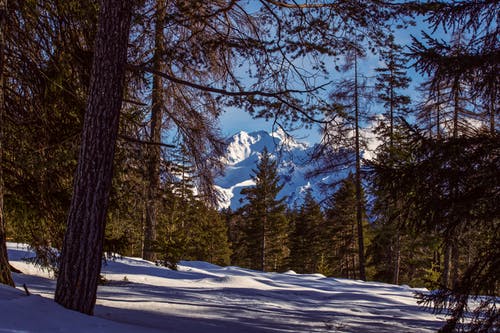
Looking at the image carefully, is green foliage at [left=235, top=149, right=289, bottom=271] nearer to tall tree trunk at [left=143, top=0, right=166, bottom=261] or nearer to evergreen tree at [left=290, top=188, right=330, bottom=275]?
evergreen tree at [left=290, top=188, right=330, bottom=275]

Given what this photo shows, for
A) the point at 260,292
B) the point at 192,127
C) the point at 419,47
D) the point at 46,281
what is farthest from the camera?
the point at 192,127

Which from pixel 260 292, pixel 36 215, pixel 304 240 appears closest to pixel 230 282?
pixel 260 292

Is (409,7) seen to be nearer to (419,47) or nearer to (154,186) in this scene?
(419,47)

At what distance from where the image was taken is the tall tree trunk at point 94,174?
387 centimetres

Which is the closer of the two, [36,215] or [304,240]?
[36,215]

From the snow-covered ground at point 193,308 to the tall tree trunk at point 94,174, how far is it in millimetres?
274

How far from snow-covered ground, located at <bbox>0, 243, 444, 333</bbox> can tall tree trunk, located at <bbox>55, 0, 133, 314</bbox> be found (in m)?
0.27

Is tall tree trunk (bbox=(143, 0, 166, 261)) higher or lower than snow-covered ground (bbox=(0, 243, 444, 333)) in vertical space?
higher

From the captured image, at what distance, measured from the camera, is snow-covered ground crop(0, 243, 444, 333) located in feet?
11.4

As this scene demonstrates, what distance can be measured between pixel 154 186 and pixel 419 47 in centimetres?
601

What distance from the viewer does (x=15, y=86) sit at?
558 centimetres

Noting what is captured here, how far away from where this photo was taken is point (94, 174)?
3.90 metres

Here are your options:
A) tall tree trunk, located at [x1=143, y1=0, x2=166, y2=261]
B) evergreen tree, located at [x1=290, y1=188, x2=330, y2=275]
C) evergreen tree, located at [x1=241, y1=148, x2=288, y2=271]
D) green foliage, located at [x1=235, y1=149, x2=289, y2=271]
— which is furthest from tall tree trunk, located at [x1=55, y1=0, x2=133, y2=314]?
evergreen tree, located at [x1=290, y1=188, x2=330, y2=275]

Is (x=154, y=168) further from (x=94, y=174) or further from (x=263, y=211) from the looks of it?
(x=263, y=211)
